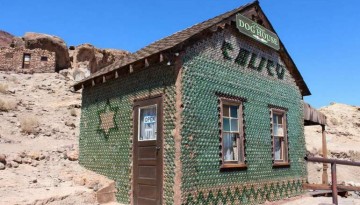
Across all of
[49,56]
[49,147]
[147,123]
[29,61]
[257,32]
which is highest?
[49,56]

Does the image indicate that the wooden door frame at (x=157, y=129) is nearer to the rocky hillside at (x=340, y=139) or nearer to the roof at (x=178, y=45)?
the roof at (x=178, y=45)

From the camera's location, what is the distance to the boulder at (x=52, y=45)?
30.5 metres

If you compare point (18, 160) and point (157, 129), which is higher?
point (157, 129)

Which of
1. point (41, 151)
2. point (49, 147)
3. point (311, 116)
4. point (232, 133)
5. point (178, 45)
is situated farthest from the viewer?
point (311, 116)

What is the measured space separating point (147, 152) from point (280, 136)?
5.37 m

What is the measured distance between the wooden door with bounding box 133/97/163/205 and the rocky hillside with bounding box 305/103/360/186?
13.7 metres

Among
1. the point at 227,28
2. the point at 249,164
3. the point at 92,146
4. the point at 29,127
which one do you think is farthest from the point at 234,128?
the point at 29,127

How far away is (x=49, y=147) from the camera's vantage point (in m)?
13.1

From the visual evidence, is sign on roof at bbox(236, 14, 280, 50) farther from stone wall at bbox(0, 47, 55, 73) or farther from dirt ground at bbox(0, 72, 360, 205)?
stone wall at bbox(0, 47, 55, 73)

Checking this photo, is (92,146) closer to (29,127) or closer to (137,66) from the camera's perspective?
(137,66)

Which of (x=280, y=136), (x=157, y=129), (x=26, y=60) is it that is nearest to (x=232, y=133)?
(x=157, y=129)

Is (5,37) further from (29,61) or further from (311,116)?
(311,116)

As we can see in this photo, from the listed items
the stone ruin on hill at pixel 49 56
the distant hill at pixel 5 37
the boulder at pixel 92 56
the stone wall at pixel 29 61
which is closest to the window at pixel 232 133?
the stone ruin on hill at pixel 49 56

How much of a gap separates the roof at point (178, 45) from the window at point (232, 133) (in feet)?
6.67
